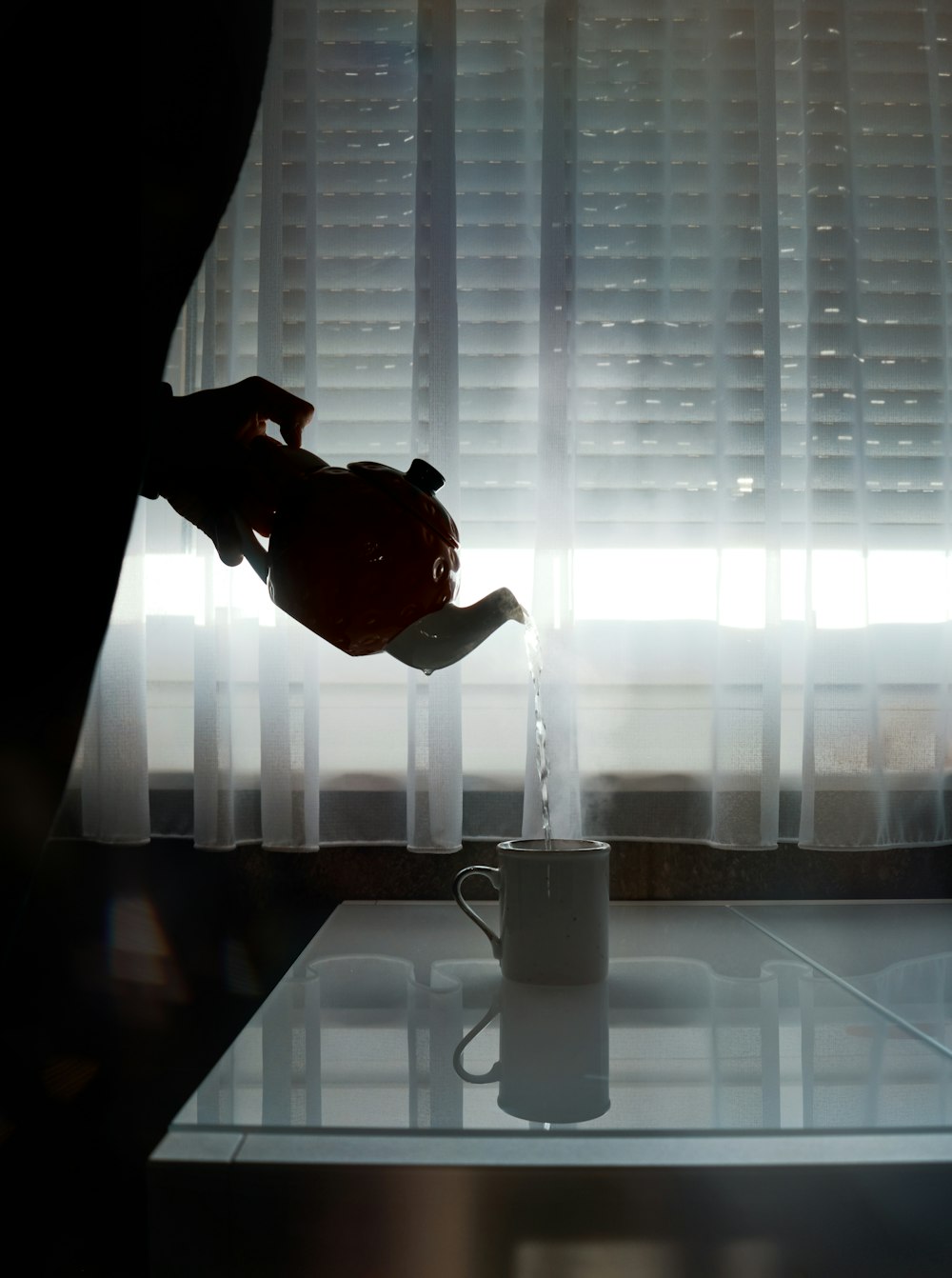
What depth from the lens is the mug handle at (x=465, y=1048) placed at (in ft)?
2.00

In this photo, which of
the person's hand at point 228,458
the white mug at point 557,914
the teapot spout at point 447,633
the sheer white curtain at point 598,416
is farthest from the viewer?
the sheer white curtain at point 598,416

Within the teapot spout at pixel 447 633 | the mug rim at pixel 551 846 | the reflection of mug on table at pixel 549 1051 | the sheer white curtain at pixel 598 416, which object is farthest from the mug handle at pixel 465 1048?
the sheer white curtain at pixel 598 416

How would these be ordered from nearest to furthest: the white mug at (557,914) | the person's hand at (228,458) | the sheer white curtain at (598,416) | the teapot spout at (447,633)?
the person's hand at (228,458)
the teapot spout at (447,633)
the white mug at (557,914)
the sheer white curtain at (598,416)

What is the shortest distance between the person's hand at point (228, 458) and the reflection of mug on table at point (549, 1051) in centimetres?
35

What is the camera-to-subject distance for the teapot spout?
511 millimetres

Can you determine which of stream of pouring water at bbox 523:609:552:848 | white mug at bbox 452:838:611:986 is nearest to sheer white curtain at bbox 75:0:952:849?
stream of pouring water at bbox 523:609:552:848

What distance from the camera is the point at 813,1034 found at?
709 mm

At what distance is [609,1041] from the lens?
682 millimetres

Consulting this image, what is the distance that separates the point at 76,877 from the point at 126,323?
46.5 inches

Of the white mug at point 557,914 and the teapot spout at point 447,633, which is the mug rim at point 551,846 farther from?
the teapot spout at point 447,633

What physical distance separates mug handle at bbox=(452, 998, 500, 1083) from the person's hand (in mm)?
371

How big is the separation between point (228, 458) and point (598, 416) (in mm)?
885

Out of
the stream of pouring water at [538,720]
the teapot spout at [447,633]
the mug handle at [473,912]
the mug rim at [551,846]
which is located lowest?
the mug handle at [473,912]

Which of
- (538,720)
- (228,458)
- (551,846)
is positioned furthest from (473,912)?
(228,458)
